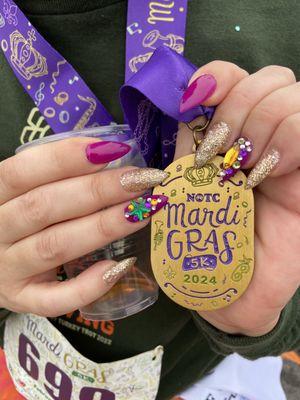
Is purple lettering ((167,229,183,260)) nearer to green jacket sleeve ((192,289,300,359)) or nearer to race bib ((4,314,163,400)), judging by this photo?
green jacket sleeve ((192,289,300,359))

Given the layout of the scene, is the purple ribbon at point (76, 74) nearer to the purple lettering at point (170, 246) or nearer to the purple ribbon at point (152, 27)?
the purple ribbon at point (152, 27)

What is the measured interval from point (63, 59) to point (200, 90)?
0.30 metres

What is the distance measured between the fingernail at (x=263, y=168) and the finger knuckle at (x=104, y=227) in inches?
6.8

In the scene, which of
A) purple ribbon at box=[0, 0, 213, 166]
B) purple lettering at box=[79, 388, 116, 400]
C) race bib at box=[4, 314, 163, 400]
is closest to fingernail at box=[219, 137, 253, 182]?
purple ribbon at box=[0, 0, 213, 166]

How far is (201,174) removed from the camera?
47 cm

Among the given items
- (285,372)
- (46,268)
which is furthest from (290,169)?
(285,372)

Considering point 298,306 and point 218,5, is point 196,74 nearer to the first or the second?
point 218,5

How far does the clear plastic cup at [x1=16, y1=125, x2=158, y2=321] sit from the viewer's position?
533 mm

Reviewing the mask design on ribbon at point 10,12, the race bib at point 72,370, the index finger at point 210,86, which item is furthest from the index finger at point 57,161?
the race bib at point 72,370

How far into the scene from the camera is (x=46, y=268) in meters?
0.60

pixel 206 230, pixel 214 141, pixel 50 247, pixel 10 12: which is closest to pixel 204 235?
pixel 206 230

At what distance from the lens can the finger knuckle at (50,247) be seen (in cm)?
56

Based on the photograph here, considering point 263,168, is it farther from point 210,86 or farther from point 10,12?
point 10,12

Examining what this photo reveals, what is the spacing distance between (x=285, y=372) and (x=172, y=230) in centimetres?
147
